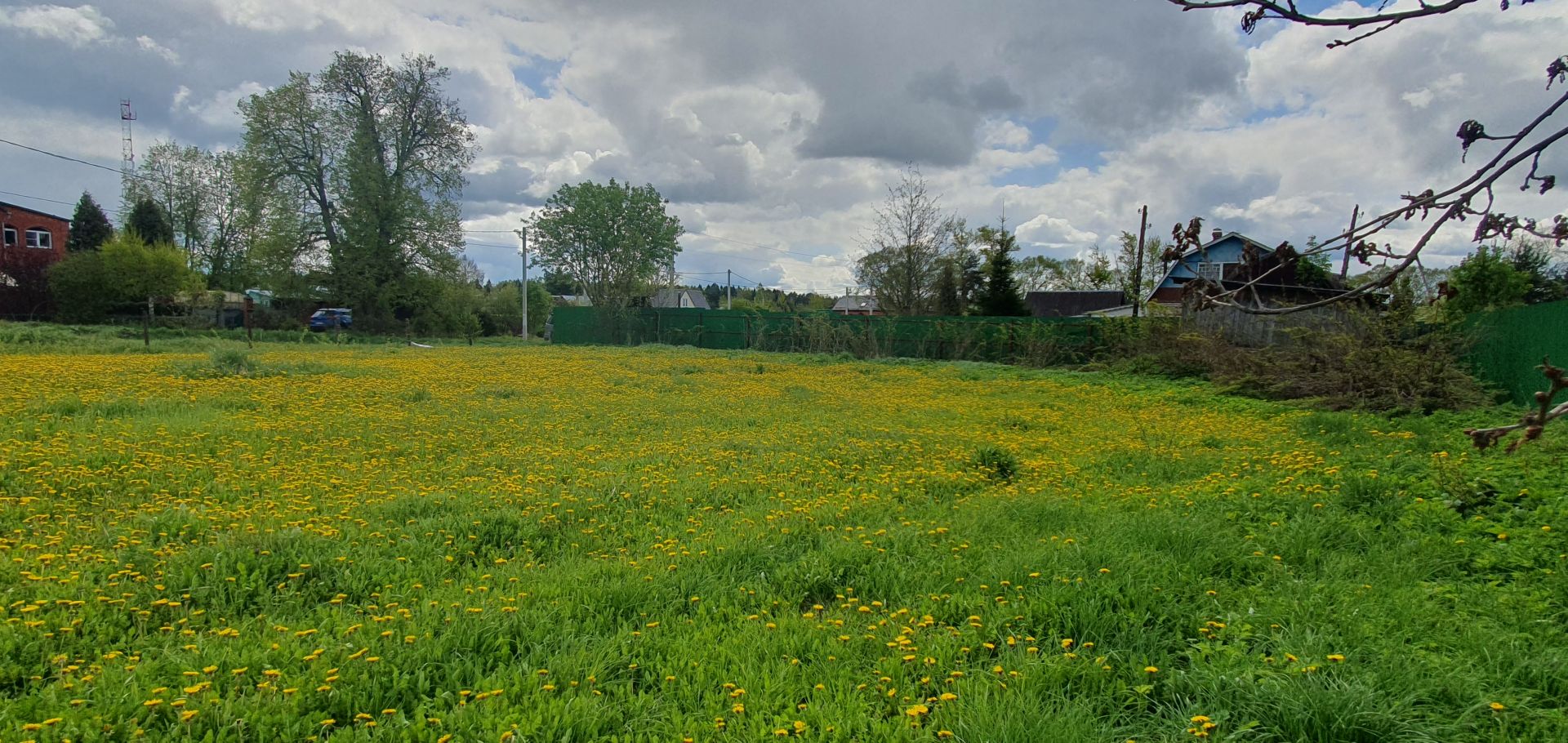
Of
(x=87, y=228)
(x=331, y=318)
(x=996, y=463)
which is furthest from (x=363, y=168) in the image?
(x=996, y=463)

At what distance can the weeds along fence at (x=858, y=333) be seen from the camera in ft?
73.2

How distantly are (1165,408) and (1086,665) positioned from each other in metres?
10.8

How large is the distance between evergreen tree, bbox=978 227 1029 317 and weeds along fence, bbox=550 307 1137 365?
4.98 metres

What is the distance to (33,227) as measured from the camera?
1598 inches

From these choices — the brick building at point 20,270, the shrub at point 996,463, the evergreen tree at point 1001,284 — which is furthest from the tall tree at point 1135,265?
the brick building at point 20,270

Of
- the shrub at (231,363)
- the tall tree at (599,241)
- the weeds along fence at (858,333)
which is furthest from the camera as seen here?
the tall tree at (599,241)

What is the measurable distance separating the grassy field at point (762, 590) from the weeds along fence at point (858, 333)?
14.4 meters

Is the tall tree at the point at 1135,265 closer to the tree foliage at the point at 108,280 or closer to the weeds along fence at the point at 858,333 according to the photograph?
the weeds along fence at the point at 858,333

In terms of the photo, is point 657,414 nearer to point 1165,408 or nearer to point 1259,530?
point 1259,530

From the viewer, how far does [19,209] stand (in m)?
39.8

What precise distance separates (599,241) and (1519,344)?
45380mm

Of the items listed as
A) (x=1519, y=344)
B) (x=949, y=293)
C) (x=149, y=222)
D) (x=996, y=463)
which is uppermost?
(x=149, y=222)

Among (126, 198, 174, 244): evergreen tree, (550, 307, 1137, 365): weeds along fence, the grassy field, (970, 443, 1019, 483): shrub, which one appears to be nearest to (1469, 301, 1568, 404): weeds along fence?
the grassy field

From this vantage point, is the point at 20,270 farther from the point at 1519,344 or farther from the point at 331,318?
the point at 1519,344
